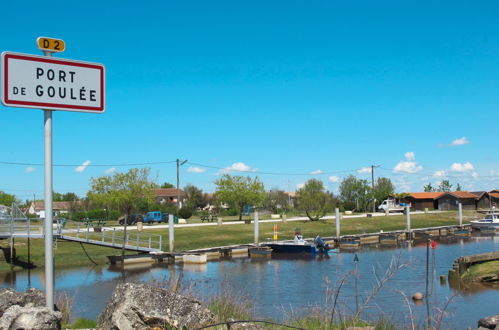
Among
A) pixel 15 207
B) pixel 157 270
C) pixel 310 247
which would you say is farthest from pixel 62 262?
pixel 310 247

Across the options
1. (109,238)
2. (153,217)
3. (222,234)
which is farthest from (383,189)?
(109,238)

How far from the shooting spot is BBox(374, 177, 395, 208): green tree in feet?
371

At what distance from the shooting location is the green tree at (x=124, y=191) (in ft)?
259

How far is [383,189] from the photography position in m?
121

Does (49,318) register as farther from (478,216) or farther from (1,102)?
(478,216)

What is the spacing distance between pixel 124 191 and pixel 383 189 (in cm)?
6330

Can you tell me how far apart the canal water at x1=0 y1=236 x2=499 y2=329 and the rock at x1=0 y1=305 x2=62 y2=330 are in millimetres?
7595

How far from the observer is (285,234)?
55.1m

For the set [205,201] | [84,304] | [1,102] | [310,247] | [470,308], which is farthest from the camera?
[205,201]

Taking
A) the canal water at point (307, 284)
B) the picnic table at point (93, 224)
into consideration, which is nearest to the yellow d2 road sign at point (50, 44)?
the canal water at point (307, 284)

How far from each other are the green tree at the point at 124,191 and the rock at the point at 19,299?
70.1m

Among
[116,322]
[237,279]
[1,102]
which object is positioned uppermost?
[1,102]

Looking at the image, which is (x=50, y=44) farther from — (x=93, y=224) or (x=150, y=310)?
(x=93, y=224)

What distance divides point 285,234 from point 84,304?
34179 millimetres
